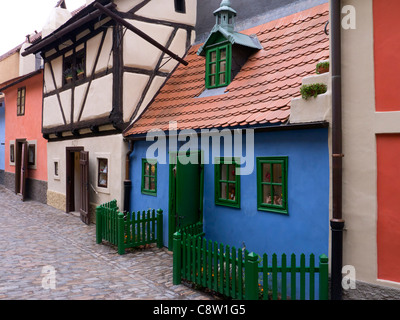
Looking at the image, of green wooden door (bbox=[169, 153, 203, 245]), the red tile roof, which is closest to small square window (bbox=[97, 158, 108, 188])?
the red tile roof

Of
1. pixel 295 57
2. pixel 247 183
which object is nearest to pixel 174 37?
pixel 295 57

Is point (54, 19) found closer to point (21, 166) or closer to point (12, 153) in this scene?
point (21, 166)

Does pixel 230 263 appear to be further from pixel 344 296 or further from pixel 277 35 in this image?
pixel 277 35

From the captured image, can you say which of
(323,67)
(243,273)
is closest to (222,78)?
(323,67)

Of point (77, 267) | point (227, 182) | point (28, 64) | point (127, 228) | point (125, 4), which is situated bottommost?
point (77, 267)

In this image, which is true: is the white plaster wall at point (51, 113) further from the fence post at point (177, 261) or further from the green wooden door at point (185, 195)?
the fence post at point (177, 261)

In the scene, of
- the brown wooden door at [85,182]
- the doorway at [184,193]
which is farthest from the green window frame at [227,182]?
the brown wooden door at [85,182]

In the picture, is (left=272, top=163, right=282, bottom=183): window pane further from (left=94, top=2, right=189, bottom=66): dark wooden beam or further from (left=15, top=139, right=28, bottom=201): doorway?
(left=15, top=139, right=28, bottom=201): doorway

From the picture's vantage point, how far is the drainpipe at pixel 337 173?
4.88 metres

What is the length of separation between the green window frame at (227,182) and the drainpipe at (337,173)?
6.89 feet

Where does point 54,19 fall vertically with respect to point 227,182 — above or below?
above

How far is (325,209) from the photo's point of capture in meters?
5.22

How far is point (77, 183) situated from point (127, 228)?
6.67 meters

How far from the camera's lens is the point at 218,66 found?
8.49m
